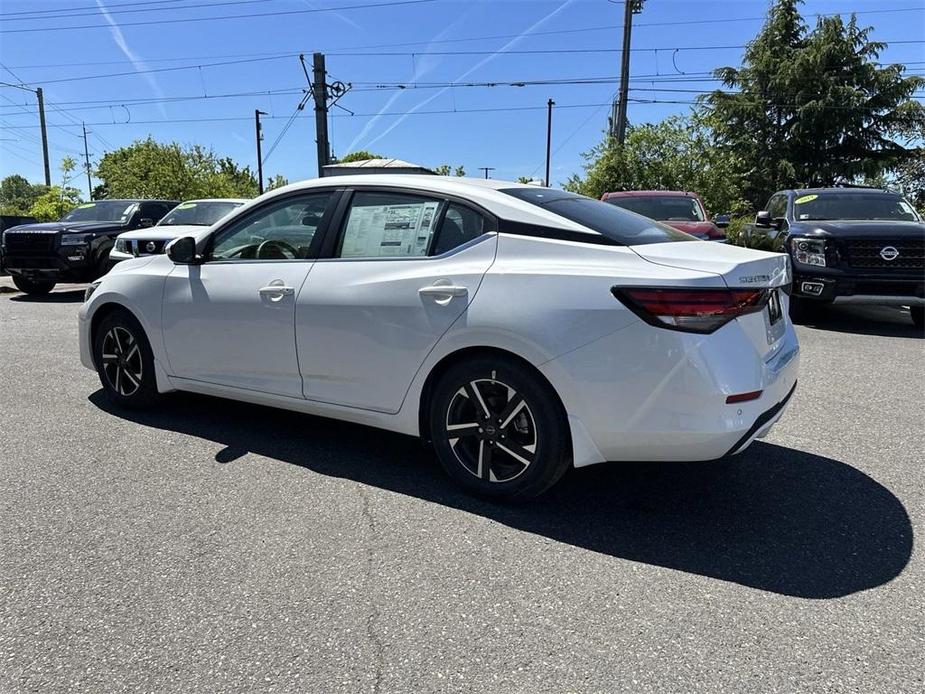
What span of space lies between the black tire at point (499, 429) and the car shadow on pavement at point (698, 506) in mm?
156

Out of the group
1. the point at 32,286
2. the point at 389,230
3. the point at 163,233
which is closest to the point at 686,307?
the point at 389,230

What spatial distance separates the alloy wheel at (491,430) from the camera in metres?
3.21

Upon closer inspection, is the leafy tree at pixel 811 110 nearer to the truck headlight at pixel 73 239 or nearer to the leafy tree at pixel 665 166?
the leafy tree at pixel 665 166

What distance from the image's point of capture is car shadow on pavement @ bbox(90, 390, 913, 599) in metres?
2.82

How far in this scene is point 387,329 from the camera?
348 centimetres

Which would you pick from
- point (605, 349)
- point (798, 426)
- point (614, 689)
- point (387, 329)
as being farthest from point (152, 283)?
point (798, 426)

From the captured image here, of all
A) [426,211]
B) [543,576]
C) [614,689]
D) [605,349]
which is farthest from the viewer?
[426,211]

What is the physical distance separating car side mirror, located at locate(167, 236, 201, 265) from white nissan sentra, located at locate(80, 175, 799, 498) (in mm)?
17

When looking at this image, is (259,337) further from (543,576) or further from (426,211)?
(543,576)

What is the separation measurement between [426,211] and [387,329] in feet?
2.19

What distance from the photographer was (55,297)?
42.4 feet

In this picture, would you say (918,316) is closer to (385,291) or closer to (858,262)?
(858,262)

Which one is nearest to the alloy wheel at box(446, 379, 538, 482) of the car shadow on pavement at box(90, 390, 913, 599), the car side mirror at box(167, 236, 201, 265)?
the car shadow on pavement at box(90, 390, 913, 599)

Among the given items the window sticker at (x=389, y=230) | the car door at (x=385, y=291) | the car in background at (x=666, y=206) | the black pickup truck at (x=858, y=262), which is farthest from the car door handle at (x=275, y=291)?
the car in background at (x=666, y=206)
